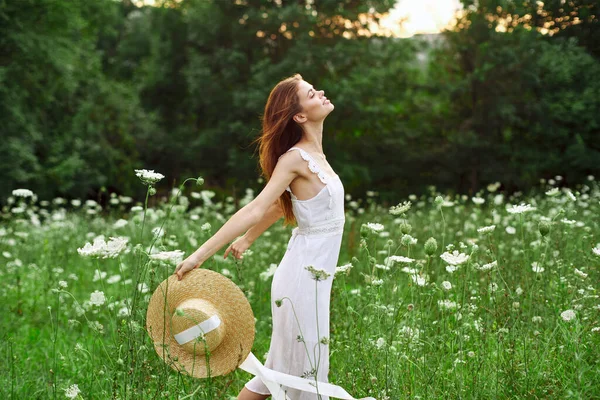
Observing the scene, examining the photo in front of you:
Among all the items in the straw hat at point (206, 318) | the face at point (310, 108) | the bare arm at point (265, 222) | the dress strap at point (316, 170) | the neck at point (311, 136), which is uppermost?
the face at point (310, 108)

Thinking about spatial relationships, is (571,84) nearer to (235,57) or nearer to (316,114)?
(235,57)

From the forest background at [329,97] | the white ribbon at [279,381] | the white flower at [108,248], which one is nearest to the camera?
the white flower at [108,248]

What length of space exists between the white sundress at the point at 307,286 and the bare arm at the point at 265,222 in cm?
30

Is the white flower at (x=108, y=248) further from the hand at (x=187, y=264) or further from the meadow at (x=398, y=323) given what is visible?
the hand at (x=187, y=264)

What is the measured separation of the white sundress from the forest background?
15763 mm

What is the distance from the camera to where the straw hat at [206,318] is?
9.05 feet

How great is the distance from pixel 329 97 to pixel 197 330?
18375mm

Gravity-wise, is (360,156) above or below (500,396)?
below

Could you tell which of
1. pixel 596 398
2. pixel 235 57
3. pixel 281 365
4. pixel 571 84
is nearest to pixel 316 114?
pixel 281 365

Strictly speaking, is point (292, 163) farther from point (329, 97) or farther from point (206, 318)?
→ point (329, 97)

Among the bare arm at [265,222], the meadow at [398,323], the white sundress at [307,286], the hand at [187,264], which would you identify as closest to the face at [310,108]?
the white sundress at [307,286]

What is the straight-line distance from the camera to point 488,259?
5.04 meters

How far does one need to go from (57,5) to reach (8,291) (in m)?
16.7

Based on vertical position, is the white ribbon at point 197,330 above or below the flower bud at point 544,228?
below
